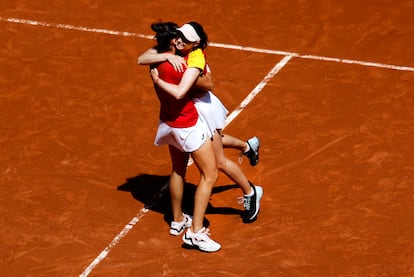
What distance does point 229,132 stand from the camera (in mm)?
13539

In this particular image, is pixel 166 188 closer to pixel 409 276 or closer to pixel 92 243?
pixel 92 243

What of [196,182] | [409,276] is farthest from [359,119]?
[409,276]

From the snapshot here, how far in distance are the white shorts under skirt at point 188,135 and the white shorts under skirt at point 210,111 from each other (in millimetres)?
67

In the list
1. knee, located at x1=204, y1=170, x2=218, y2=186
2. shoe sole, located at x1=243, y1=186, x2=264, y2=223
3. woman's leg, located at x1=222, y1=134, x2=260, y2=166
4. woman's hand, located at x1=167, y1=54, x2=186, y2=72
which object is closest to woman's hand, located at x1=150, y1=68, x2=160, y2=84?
woman's hand, located at x1=167, y1=54, x2=186, y2=72

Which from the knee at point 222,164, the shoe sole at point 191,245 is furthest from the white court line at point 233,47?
the shoe sole at point 191,245

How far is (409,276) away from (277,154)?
2768 mm

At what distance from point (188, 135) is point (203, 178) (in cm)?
52

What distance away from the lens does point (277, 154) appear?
42.7 feet

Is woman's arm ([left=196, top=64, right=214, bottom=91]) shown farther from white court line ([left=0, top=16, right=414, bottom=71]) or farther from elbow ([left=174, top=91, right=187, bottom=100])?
white court line ([left=0, top=16, right=414, bottom=71])

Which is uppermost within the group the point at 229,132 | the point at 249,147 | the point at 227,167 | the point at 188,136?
the point at 188,136

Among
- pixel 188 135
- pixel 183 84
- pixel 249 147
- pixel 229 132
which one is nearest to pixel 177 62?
pixel 183 84

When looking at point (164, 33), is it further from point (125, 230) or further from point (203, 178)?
point (125, 230)

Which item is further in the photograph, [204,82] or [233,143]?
[233,143]

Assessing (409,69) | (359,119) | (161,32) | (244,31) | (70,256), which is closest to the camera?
(161,32)
